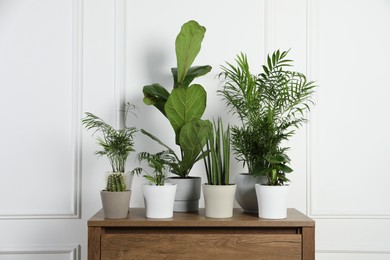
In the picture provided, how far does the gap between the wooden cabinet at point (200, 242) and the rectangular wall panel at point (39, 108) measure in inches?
26.4

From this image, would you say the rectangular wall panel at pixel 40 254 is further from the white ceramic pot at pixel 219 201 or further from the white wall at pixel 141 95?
the white ceramic pot at pixel 219 201

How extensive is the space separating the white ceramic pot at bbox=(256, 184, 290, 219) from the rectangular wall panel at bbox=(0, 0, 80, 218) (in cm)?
112

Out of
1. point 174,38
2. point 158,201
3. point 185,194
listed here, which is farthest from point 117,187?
point 174,38

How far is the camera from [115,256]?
6.20 ft

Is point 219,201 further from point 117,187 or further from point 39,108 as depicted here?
point 39,108

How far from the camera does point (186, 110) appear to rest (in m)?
2.11

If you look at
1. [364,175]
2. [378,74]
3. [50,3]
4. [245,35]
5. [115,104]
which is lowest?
[364,175]

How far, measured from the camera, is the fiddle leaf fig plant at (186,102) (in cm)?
205

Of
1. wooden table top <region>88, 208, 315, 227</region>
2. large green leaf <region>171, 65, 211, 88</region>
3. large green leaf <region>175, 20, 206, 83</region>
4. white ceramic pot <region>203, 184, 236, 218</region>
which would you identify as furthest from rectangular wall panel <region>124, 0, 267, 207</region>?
wooden table top <region>88, 208, 315, 227</region>

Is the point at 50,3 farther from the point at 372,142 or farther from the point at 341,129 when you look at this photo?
the point at 372,142

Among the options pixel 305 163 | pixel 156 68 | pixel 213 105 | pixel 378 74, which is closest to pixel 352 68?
pixel 378 74

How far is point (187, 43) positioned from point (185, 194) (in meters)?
0.76

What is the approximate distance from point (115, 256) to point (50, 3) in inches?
60.4

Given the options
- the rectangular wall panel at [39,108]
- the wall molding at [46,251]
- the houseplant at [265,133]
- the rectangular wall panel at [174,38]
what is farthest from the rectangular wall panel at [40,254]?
the houseplant at [265,133]
